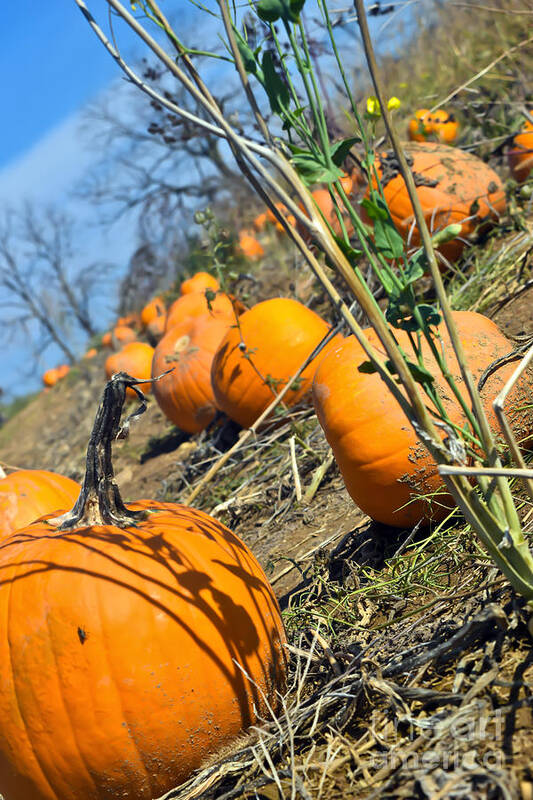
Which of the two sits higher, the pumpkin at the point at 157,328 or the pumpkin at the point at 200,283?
the pumpkin at the point at 200,283

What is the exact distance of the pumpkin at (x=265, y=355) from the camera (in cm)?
448

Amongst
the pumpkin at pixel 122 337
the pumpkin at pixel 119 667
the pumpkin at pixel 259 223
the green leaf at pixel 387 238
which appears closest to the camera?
the green leaf at pixel 387 238

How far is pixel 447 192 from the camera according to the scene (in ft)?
15.4

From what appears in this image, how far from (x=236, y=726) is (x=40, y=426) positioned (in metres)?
15.6

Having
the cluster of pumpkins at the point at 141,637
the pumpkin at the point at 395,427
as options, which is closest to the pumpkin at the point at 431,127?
the pumpkin at the point at 395,427

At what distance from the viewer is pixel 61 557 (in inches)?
79.5

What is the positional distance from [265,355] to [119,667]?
9.17 ft

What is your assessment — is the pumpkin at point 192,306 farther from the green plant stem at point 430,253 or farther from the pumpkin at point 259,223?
the green plant stem at point 430,253

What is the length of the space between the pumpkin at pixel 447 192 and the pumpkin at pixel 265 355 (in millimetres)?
879

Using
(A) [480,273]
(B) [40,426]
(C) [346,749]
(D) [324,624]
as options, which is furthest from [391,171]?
(B) [40,426]

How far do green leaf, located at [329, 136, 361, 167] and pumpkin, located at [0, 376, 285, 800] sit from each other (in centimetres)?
89

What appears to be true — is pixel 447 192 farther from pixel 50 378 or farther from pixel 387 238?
pixel 50 378

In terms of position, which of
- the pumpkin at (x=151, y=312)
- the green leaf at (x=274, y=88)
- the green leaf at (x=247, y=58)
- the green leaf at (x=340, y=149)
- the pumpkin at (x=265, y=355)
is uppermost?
the pumpkin at (x=151, y=312)

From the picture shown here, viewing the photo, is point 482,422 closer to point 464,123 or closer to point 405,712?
point 405,712
